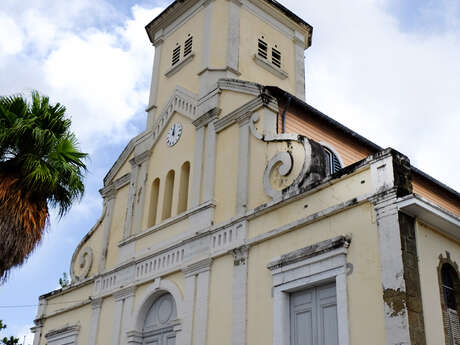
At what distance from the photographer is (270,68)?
63.6ft

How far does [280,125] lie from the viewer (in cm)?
1554

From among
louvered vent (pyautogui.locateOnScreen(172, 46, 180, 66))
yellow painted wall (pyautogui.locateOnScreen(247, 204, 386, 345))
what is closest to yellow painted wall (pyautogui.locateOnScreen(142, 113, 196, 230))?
louvered vent (pyautogui.locateOnScreen(172, 46, 180, 66))

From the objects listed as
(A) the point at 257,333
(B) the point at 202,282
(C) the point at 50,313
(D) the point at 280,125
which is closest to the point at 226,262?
(B) the point at 202,282

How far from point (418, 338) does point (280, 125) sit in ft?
22.3

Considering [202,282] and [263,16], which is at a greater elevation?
[263,16]

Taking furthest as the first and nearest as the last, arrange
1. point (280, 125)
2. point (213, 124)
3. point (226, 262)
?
point (213, 124) → point (280, 125) → point (226, 262)

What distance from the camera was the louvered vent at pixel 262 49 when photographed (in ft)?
63.9

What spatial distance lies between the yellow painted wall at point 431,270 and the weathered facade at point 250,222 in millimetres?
37

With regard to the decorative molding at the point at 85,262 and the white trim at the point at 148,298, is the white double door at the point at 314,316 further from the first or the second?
the decorative molding at the point at 85,262

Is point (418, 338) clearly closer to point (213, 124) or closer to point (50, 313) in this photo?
point (213, 124)

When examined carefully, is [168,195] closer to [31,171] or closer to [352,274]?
[31,171]

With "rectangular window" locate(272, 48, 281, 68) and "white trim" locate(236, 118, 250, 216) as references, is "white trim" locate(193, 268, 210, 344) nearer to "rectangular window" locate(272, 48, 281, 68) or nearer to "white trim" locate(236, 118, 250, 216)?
"white trim" locate(236, 118, 250, 216)

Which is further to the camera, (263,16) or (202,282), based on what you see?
(263,16)

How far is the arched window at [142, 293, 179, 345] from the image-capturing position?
15.7 m
